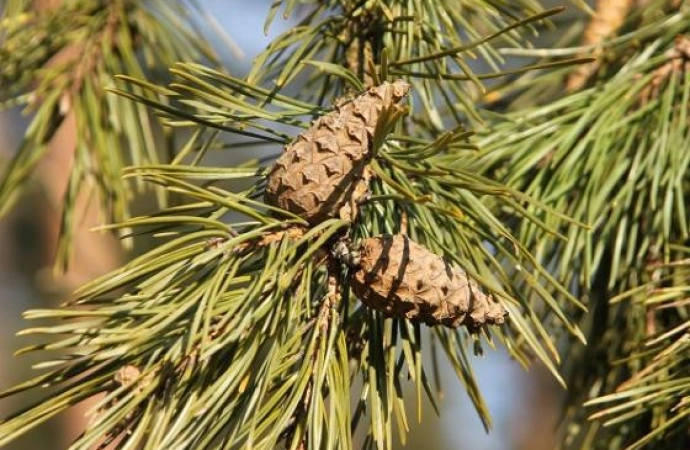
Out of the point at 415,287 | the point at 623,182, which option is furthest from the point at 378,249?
the point at 623,182

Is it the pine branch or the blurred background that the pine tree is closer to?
the pine branch

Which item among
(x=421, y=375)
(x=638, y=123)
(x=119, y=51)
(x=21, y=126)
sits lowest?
(x=421, y=375)

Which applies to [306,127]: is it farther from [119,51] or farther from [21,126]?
[21,126]

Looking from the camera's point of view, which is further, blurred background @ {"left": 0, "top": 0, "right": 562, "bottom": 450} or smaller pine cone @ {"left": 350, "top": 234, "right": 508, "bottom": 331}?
blurred background @ {"left": 0, "top": 0, "right": 562, "bottom": 450}

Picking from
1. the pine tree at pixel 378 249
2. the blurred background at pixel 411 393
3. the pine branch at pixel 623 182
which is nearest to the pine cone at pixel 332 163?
the pine tree at pixel 378 249

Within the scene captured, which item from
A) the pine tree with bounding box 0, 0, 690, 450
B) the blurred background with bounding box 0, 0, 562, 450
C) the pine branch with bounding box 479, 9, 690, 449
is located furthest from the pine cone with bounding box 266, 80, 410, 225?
the blurred background with bounding box 0, 0, 562, 450

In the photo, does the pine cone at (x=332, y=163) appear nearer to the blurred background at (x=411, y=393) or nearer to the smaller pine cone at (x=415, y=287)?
Answer: the smaller pine cone at (x=415, y=287)

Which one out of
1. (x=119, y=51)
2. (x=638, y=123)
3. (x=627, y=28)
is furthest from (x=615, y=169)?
(x=119, y=51)
